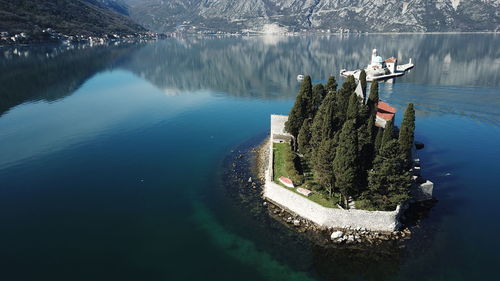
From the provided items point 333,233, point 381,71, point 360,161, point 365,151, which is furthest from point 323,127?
point 381,71

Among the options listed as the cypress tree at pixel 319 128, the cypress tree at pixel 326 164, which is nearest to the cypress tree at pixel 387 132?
the cypress tree at pixel 326 164

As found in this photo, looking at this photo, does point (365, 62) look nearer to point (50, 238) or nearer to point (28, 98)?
point (28, 98)

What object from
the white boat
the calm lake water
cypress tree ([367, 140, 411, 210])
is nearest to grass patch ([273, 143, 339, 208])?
cypress tree ([367, 140, 411, 210])

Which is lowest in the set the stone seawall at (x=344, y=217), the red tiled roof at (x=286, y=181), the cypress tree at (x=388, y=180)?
the stone seawall at (x=344, y=217)

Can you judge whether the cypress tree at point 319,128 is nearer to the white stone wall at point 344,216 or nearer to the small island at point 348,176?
the small island at point 348,176

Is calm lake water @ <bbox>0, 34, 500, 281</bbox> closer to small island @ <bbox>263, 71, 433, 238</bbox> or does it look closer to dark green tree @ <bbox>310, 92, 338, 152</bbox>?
small island @ <bbox>263, 71, 433, 238</bbox>

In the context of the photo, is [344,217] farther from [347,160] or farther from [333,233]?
[347,160]
